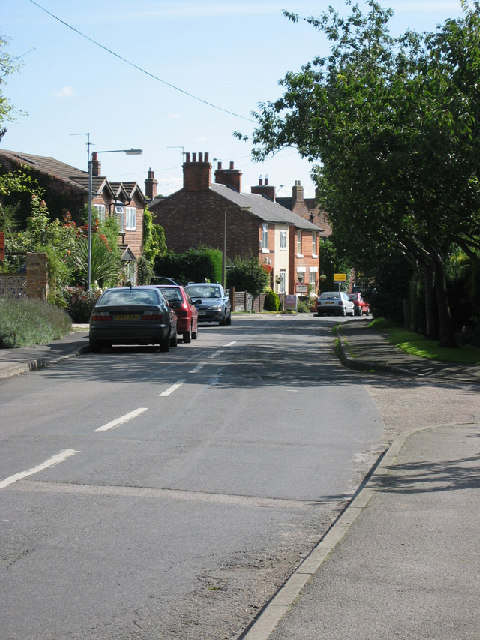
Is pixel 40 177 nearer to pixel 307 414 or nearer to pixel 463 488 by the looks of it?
pixel 307 414

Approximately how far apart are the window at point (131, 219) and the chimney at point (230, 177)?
1927cm

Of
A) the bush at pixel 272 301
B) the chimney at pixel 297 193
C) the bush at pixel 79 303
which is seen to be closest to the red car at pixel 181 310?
the bush at pixel 79 303

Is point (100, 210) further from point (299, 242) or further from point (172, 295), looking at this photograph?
point (299, 242)

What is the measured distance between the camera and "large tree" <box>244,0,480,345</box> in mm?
19406

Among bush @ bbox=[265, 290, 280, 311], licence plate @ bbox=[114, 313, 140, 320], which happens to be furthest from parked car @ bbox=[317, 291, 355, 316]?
licence plate @ bbox=[114, 313, 140, 320]

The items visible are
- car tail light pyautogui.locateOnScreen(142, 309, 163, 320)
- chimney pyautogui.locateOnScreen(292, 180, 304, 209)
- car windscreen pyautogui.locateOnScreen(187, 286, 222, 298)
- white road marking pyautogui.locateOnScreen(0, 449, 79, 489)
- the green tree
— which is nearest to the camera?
white road marking pyautogui.locateOnScreen(0, 449, 79, 489)

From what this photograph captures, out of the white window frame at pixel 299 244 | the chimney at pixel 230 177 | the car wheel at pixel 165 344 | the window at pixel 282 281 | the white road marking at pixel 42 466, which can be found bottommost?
the white road marking at pixel 42 466

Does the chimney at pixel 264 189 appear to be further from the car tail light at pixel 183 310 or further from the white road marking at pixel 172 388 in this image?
the white road marking at pixel 172 388

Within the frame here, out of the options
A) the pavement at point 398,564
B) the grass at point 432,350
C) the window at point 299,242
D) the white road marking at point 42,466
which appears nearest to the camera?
the pavement at point 398,564

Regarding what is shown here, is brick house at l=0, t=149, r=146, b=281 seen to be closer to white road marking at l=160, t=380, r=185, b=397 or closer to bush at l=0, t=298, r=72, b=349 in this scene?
bush at l=0, t=298, r=72, b=349

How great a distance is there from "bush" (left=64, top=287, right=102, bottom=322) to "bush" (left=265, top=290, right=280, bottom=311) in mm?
39099

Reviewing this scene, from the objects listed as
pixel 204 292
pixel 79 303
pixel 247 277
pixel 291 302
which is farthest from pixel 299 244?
pixel 79 303

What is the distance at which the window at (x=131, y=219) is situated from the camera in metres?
61.8

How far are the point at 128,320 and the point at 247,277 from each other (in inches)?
1918
